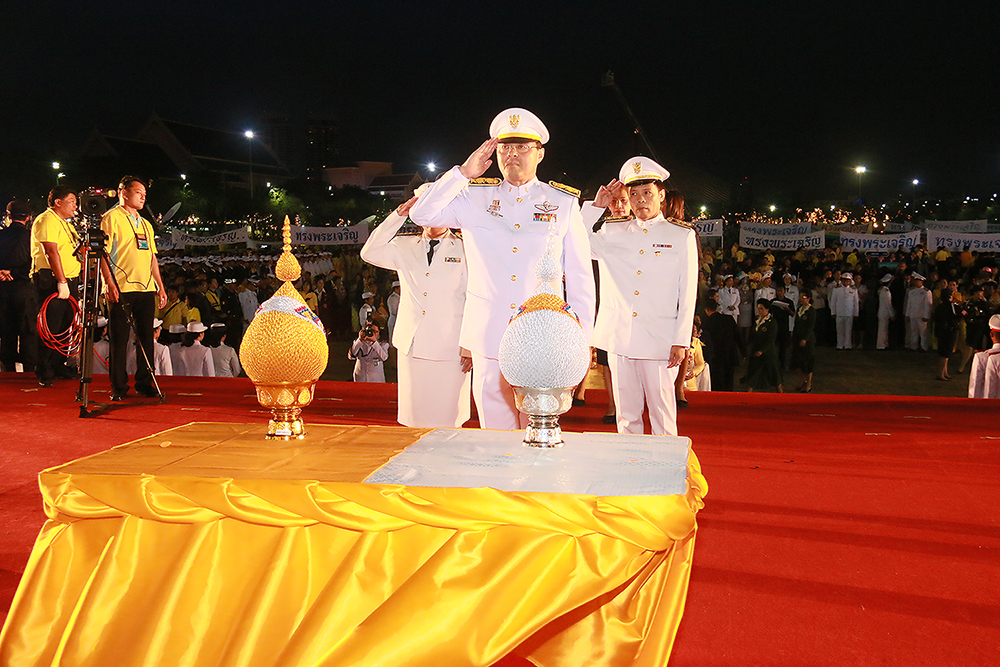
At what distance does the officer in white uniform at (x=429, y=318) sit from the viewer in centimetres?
463

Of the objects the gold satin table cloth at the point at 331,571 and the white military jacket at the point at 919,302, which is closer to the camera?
the gold satin table cloth at the point at 331,571

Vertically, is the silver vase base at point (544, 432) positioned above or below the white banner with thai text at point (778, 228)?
below

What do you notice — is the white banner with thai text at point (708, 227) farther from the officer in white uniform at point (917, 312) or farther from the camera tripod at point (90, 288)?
the camera tripod at point (90, 288)

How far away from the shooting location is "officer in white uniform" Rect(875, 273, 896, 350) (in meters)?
12.7

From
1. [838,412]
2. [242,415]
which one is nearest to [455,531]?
[242,415]

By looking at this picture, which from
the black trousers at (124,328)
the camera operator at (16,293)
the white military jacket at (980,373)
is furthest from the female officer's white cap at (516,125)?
the camera operator at (16,293)

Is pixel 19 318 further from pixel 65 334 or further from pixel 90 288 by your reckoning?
pixel 90 288

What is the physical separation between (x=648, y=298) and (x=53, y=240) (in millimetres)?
4794

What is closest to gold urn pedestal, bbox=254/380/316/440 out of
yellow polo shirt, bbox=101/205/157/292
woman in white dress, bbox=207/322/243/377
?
yellow polo shirt, bbox=101/205/157/292

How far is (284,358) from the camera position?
2.27 m

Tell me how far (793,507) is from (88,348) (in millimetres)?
4336

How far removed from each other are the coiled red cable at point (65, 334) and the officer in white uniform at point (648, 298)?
4.13 meters

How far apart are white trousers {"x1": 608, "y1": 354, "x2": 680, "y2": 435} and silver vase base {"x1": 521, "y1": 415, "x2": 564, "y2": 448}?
190cm

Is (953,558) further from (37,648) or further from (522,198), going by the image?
(37,648)
